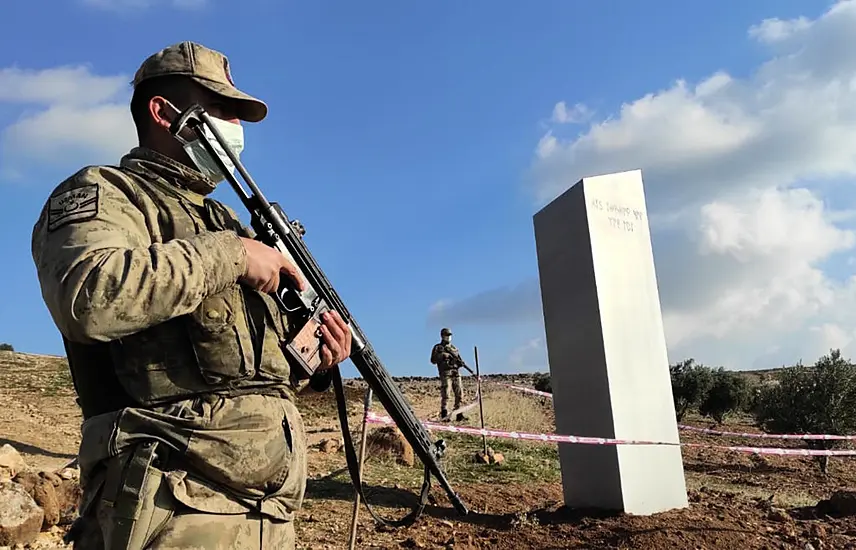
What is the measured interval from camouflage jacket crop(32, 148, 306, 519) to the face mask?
0.46ft

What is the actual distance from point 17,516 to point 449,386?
970cm

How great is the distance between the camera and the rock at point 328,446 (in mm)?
8867

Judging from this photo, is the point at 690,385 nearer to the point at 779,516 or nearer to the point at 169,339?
the point at 779,516

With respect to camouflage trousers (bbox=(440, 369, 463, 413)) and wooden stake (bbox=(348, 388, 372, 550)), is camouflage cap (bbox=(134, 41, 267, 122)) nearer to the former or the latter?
wooden stake (bbox=(348, 388, 372, 550))

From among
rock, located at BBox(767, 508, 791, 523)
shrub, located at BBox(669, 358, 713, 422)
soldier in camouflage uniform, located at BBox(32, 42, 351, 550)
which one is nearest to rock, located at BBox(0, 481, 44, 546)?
soldier in camouflage uniform, located at BBox(32, 42, 351, 550)

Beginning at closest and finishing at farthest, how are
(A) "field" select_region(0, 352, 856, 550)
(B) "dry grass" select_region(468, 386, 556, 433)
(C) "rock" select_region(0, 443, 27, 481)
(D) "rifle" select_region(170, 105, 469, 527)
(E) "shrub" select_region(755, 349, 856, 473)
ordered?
1. (D) "rifle" select_region(170, 105, 469, 527)
2. (A) "field" select_region(0, 352, 856, 550)
3. (C) "rock" select_region(0, 443, 27, 481)
4. (E) "shrub" select_region(755, 349, 856, 473)
5. (B) "dry grass" select_region(468, 386, 556, 433)

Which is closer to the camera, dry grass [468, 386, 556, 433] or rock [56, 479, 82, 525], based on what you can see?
rock [56, 479, 82, 525]

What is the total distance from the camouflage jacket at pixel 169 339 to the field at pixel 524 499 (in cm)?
345

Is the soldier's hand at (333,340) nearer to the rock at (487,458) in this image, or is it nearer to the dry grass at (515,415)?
the rock at (487,458)

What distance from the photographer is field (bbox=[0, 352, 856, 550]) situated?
494 centimetres

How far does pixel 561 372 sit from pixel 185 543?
512 cm

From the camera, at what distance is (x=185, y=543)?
59.2 inches

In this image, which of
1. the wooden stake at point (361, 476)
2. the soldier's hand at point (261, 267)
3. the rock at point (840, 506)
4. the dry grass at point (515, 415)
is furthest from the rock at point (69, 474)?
the dry grass at point (515, 415)

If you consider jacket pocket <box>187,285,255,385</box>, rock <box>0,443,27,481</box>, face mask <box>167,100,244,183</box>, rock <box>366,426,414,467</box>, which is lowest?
rock <box>366,426,414,467</box>
